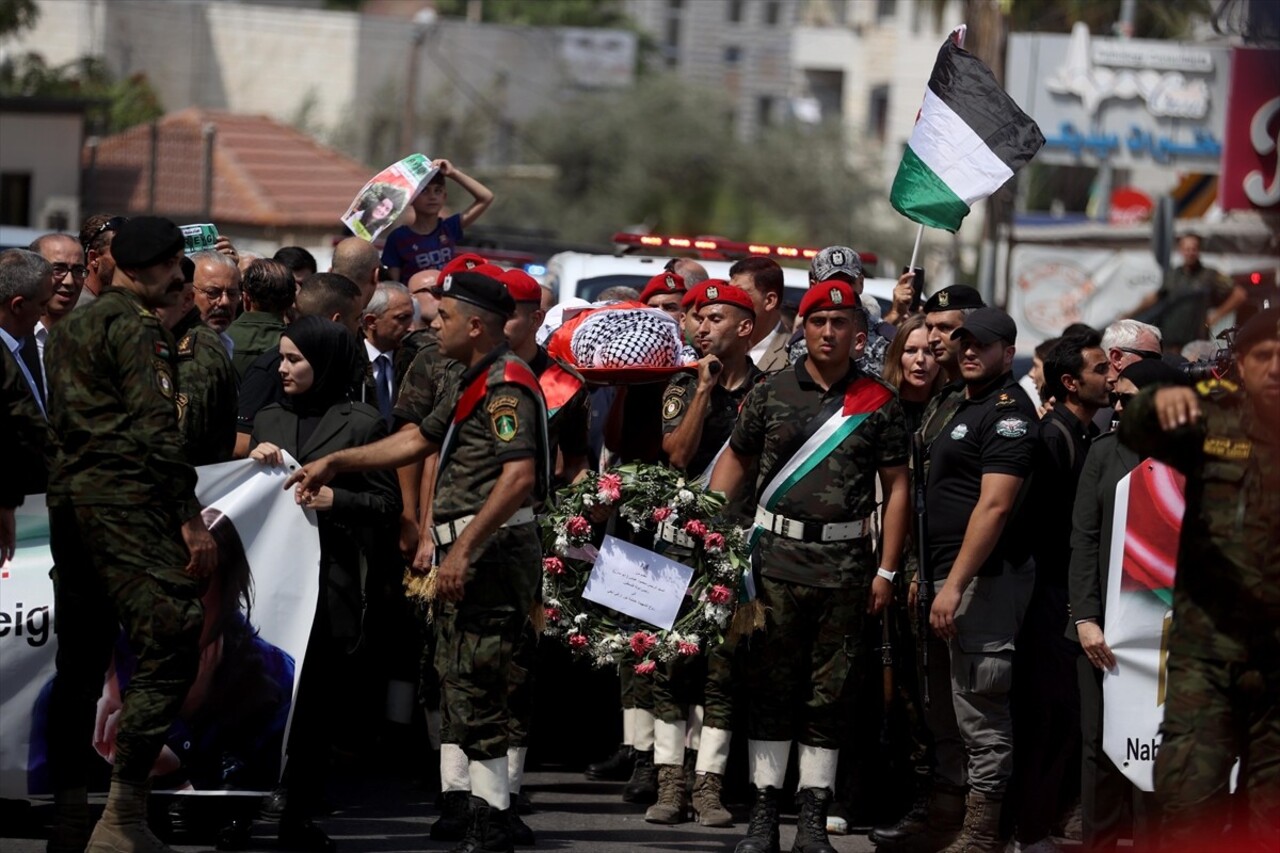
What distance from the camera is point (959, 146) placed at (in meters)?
9.88

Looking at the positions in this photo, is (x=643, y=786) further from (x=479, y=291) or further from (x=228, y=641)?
(x=479, y=291)

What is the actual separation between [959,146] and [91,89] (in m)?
34.7

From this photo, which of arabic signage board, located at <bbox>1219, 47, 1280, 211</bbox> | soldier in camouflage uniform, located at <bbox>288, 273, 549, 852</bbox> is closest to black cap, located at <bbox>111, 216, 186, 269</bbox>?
soldier in camouflage uniform, located at <bbox>288, 273, 549, 852</bbox>

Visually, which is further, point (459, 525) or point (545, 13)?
point (545, 13)

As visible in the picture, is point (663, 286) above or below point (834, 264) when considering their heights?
below

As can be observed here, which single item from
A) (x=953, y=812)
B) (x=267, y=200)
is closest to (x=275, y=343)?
(x=953, y=812)

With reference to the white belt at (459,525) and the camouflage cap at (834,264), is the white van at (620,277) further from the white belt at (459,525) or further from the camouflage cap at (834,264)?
the white belt at (459,525)

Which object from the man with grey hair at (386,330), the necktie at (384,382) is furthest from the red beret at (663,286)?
the necktie at (384,382)

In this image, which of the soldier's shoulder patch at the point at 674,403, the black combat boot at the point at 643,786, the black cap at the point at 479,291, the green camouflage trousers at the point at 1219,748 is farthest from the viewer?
the black combat boot at the point at 643,786

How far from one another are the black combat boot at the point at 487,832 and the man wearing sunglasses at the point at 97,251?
2.65 metres

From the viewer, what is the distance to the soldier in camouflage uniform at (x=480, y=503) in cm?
739

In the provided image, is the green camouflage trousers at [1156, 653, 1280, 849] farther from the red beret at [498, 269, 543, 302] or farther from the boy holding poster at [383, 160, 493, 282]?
the boy holding poster at [383, 160, 493, 282]

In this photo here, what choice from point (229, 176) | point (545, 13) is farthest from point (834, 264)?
point (545, 13)

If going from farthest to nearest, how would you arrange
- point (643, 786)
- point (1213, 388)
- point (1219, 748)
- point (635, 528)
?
point (643, 786), point (635, 528), point (1213, 388), point (1219, 748)
